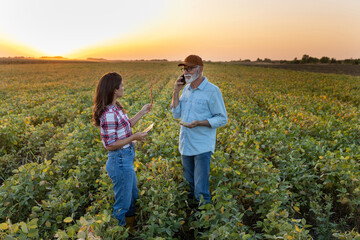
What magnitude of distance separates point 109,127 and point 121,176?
1.85ft

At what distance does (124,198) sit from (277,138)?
13.5 feet

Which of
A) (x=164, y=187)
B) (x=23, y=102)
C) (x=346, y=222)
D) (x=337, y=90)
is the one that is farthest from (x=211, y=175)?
(x=337, y=90)

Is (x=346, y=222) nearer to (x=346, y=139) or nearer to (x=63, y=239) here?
(x=346, y=139)

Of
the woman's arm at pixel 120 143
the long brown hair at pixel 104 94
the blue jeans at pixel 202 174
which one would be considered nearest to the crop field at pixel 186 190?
the blue jeans at pixel 202 174

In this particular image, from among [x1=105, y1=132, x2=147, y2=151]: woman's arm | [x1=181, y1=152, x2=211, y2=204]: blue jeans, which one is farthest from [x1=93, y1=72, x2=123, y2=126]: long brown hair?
[x1=181, y1=152, x2=211, y2=204]: blue jeans

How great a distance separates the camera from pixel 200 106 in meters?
2.71

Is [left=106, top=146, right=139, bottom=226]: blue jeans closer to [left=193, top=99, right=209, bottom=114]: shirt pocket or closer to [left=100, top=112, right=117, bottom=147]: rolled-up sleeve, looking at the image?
[left=100, top=112, right=117, bottom=147]: rolled-up sleeve

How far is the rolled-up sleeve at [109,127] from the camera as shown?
2.29m

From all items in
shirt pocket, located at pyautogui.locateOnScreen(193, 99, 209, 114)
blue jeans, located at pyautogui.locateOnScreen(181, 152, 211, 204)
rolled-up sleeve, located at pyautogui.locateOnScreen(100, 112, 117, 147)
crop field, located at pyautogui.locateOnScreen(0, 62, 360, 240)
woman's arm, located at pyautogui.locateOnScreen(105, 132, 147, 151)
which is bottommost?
crop field, located at pyautogui.locateOnScreen(0, 62, 360, 240)

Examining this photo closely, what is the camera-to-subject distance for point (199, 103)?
2.70 metres

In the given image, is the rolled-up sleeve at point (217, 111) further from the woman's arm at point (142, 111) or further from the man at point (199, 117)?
the woman's arm at point (142, 111)

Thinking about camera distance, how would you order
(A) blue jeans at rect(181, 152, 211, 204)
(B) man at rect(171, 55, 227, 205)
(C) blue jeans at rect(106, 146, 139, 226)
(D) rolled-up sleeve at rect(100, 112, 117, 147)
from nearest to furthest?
(D) rolled-up sleeve at rect(100, 112, 117, 147) → (C) blue jeans at rect(106, 146, 139, 226) → (B) man at rect(171, 55, 227, 205) → (A) blue jeans at rect(181, 152, 211, 204)

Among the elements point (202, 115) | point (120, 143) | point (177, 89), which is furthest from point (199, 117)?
point (120, 143)

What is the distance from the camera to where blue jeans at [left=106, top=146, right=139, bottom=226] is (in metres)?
2.42
